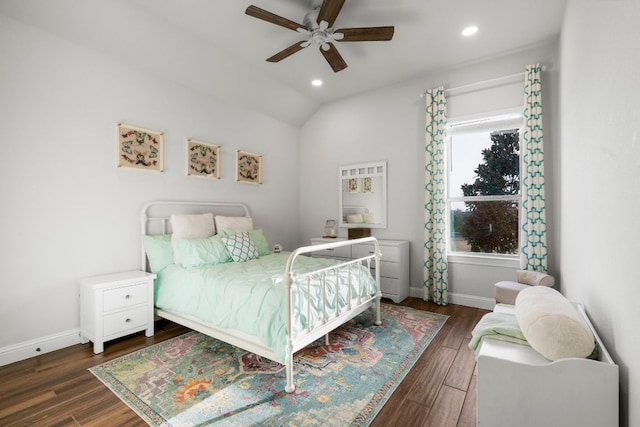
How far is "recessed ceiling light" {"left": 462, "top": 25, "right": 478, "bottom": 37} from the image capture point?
2.95 m

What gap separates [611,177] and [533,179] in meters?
2.29

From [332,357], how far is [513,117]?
10.7ft

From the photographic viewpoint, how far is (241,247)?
3389mm

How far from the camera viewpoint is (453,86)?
377cm

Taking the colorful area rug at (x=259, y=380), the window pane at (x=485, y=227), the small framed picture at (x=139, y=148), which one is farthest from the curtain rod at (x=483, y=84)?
the small framed picture at (x=139, y=148)

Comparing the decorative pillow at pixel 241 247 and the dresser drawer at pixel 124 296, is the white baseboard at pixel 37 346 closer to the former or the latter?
the dresser drawer at pixel 124 296

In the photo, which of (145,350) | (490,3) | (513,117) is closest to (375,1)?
(490,3)

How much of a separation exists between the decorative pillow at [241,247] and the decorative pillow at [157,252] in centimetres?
57

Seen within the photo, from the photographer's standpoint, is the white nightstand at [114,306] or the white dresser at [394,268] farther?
the white dresser at [394,268]

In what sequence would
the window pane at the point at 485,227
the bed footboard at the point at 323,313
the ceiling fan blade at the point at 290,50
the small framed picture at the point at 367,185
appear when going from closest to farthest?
the bed footboard at the point at 323,313 < the ceiling fan blade at the point at 290,50 < the window pane at the point at 485,227 < the small framed picture at the point at 367,185

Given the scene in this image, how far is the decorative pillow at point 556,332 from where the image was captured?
1.11 m

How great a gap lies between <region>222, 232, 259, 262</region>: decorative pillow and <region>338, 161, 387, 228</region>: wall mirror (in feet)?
5.51

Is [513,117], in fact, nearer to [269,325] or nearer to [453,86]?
[453,86]

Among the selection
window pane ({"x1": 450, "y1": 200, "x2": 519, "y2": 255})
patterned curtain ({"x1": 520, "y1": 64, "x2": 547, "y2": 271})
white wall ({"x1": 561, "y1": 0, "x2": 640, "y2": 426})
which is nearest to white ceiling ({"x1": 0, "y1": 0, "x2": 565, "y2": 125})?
patterned curtain ({"x1": 520, "y1": 64, "x2": 547, "y2": 271})
